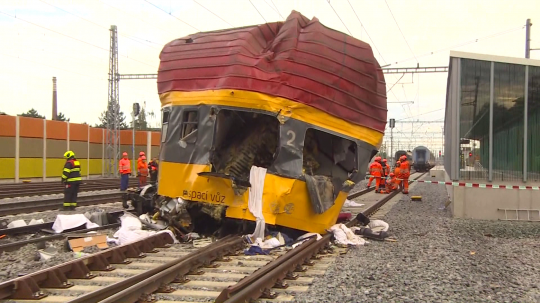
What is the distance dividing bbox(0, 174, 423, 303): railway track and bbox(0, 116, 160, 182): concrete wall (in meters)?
22.6

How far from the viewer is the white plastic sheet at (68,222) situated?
8859 millimetres

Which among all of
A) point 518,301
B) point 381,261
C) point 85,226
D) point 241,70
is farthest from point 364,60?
point 85,226

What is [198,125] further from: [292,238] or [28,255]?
[28,255]

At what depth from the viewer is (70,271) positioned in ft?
18.2

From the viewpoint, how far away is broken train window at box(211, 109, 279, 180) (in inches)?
344

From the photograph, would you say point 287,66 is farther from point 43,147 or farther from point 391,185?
point 43,147

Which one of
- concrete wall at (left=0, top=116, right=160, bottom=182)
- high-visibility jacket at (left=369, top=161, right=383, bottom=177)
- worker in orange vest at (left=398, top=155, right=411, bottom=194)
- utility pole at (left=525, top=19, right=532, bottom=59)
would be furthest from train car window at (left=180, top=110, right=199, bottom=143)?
concrete wall at (left=0, top=116, right=160, bottom=182)

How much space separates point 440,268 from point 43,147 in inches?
1061

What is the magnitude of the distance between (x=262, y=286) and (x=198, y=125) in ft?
12.5

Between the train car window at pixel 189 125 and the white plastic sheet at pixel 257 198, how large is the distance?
1.31 metres

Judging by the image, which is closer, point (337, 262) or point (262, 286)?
point (262, 286)

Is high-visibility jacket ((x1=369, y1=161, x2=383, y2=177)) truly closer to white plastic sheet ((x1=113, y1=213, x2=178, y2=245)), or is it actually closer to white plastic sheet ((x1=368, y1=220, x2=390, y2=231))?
white plastic sheet ((x1=368, y1=220, x2=390, y2=231))

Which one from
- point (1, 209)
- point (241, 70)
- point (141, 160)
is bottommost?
point (1, 209)

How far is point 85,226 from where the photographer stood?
30.5ft
